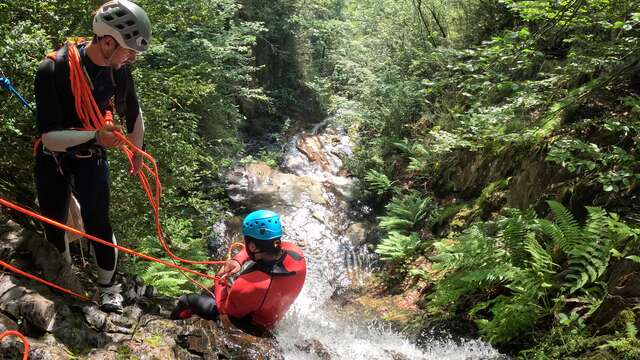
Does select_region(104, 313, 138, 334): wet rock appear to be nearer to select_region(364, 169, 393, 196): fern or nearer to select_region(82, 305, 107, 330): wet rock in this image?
select_region(82, 305, 107, 330): wet rock

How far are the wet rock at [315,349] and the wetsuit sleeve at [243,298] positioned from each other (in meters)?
0.72

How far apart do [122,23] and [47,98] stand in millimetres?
745

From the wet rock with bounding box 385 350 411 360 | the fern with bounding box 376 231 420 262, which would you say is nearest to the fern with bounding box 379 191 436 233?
the fern with bounding box 376 231 420 262

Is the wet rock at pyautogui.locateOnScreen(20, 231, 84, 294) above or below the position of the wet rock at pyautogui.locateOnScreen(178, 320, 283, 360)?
above

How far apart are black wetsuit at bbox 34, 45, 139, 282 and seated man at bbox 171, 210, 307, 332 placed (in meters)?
1.06

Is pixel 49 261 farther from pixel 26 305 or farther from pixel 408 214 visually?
pixel 408 214

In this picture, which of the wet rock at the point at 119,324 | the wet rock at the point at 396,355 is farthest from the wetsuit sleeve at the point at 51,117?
the wet rock at the point at 396,355

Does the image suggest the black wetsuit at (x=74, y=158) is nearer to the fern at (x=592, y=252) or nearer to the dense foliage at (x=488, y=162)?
the dense foliage at (x=488, y=162)

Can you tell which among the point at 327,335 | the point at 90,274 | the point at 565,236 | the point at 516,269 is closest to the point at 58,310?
the point at 90,274

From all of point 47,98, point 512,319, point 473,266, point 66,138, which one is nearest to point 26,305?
point 66,138

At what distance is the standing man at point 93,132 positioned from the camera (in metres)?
3.26

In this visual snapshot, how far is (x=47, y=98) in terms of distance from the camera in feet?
10.7

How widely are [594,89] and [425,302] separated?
13.3 ft

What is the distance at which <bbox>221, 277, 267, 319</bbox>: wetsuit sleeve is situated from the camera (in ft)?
14.6
